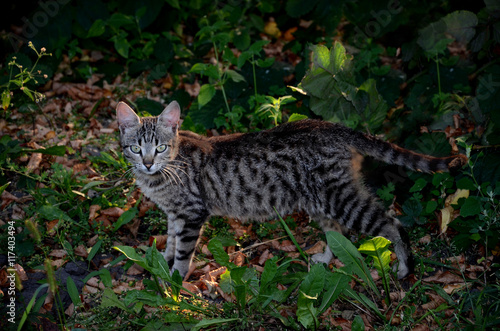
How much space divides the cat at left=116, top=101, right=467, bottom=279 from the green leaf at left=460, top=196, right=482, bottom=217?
354 mm

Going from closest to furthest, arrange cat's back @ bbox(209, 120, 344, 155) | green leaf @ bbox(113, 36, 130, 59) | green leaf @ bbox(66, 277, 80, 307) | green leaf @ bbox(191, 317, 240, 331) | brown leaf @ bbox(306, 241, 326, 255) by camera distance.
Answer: green leaf @ bbox(191, 317, 240, 331) < green leaf @ bbox(66, 277, 80, 307) < cat's back @ bbox(209, 120, 344, 155) < brown leaf @ bbox(306, 241, 326, 255) < green leaf @ bbox(113, 36, 130, 59)

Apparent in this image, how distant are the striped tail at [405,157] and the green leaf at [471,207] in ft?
0.98

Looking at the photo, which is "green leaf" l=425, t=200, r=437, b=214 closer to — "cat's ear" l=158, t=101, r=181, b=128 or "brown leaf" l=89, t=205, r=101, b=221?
"cat's ear" l=158, t=101, r=181, b=128

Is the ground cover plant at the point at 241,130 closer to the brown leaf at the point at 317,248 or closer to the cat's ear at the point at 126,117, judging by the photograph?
the brown leaf at the point at 317,248

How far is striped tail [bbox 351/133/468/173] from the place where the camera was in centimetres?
368

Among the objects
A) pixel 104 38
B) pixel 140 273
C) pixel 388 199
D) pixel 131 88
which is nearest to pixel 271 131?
pixel 388 199

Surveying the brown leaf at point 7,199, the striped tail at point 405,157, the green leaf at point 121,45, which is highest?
the green leaf at point 121,45

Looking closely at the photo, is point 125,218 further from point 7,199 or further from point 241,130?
point 241,130

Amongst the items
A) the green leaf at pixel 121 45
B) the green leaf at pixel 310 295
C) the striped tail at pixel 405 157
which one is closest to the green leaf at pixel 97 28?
the green leaf at pixel 121 45

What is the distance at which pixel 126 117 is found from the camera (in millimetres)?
4164

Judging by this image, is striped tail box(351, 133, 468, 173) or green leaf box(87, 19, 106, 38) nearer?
striped tail box(351, 133, 468, 173)

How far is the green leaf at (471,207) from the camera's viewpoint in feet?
12.3

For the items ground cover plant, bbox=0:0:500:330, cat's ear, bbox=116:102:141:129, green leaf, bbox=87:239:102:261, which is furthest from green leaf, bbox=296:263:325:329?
cat's ear, bbox=116:102:141:129

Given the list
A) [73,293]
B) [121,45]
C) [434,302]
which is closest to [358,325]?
[434,302]
